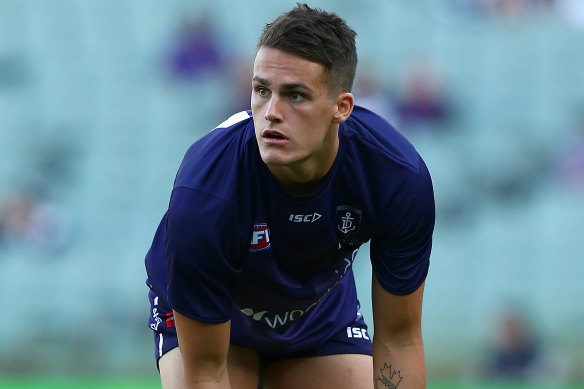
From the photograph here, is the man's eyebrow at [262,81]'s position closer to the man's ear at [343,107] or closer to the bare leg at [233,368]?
the man's ear at [343,107]

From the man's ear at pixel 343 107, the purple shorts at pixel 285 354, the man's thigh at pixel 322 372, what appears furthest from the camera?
the man's thigh at pixel 322 372

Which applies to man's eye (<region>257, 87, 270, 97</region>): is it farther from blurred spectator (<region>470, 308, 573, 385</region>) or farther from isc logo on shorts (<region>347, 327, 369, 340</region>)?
blurred spectator (<region>470, 308, 573, 385</region>)

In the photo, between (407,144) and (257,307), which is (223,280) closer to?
(257,307)

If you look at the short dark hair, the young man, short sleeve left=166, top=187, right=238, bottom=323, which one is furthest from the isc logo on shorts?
the short dark hair

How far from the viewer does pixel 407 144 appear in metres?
3.52

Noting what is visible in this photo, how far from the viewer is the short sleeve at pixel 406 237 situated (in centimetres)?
340

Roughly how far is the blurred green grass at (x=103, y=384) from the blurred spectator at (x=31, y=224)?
1224 mm

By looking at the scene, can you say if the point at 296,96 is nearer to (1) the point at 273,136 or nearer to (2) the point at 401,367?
(1) the point at 273,136

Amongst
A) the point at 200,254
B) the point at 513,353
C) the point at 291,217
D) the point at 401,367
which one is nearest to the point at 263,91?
the point at 291,217

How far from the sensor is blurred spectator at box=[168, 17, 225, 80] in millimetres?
9055

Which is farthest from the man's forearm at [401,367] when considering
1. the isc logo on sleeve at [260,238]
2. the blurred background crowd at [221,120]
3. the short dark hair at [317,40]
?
the blurred background crowd at [221,120]

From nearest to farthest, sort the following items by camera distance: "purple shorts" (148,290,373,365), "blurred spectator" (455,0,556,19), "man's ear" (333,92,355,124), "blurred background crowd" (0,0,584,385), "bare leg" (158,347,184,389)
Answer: "man's ear" (333,92,355,124) < "bare leg" (158,347,184,389) < "purple shorts" (148,290,373,365) < "blurred background crowd" (0,0,584,385) < "blurred spectator" (455,0,556,19)

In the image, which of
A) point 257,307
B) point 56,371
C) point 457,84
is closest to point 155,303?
point 257,307

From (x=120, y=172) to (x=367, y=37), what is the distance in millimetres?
2642
